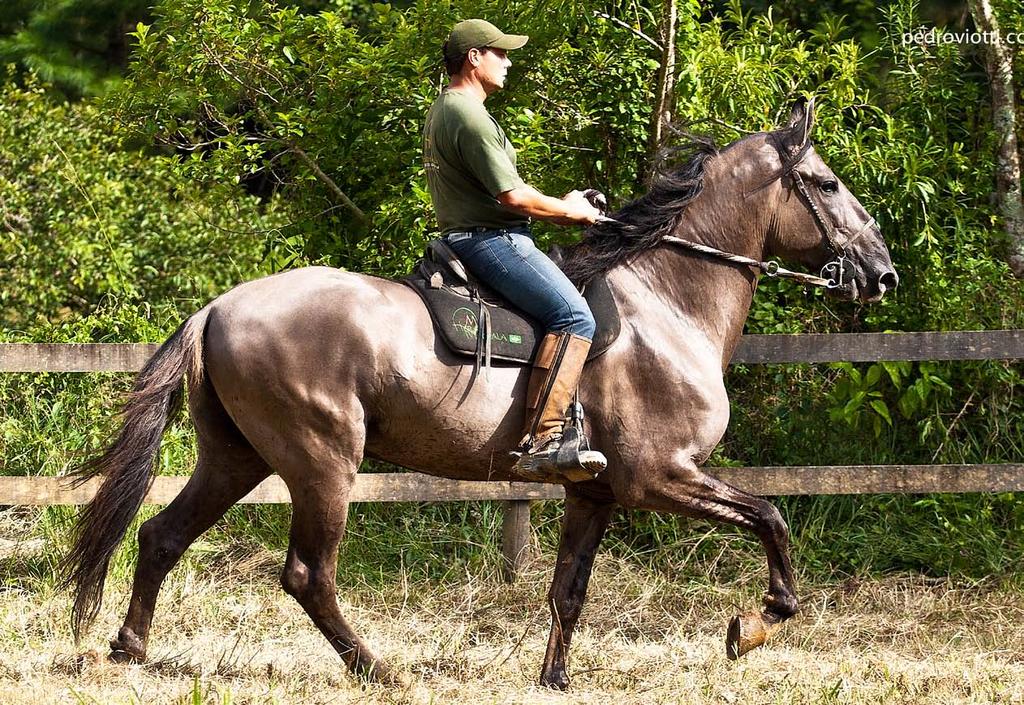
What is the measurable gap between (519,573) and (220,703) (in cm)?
259

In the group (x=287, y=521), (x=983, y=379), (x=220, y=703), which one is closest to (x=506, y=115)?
(x=287, y=521)

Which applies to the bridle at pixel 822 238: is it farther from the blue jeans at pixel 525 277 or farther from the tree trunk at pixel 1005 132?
the tree trunk at pixel 1005 132

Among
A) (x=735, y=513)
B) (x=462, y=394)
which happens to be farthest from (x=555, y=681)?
(x=462, y=394)

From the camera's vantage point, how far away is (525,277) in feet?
16.6

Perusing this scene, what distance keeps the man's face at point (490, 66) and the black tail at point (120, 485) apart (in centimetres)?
154

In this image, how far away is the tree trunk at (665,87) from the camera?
7031mm

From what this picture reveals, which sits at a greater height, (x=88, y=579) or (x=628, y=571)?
(x=88, y=579)

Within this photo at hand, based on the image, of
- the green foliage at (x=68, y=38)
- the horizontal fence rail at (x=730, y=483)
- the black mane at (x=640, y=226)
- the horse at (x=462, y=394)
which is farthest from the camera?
the green foliage at (x=68, y=38)

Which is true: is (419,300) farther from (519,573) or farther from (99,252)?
(99,252)

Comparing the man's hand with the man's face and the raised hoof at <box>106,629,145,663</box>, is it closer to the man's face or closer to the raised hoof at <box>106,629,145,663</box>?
the man's face

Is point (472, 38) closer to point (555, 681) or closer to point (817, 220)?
point (817, 220)

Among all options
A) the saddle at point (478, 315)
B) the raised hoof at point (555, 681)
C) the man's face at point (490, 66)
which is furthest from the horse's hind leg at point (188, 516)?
the man's face at point (490, 66)

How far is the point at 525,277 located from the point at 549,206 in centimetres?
31

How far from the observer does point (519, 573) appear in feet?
22.9
